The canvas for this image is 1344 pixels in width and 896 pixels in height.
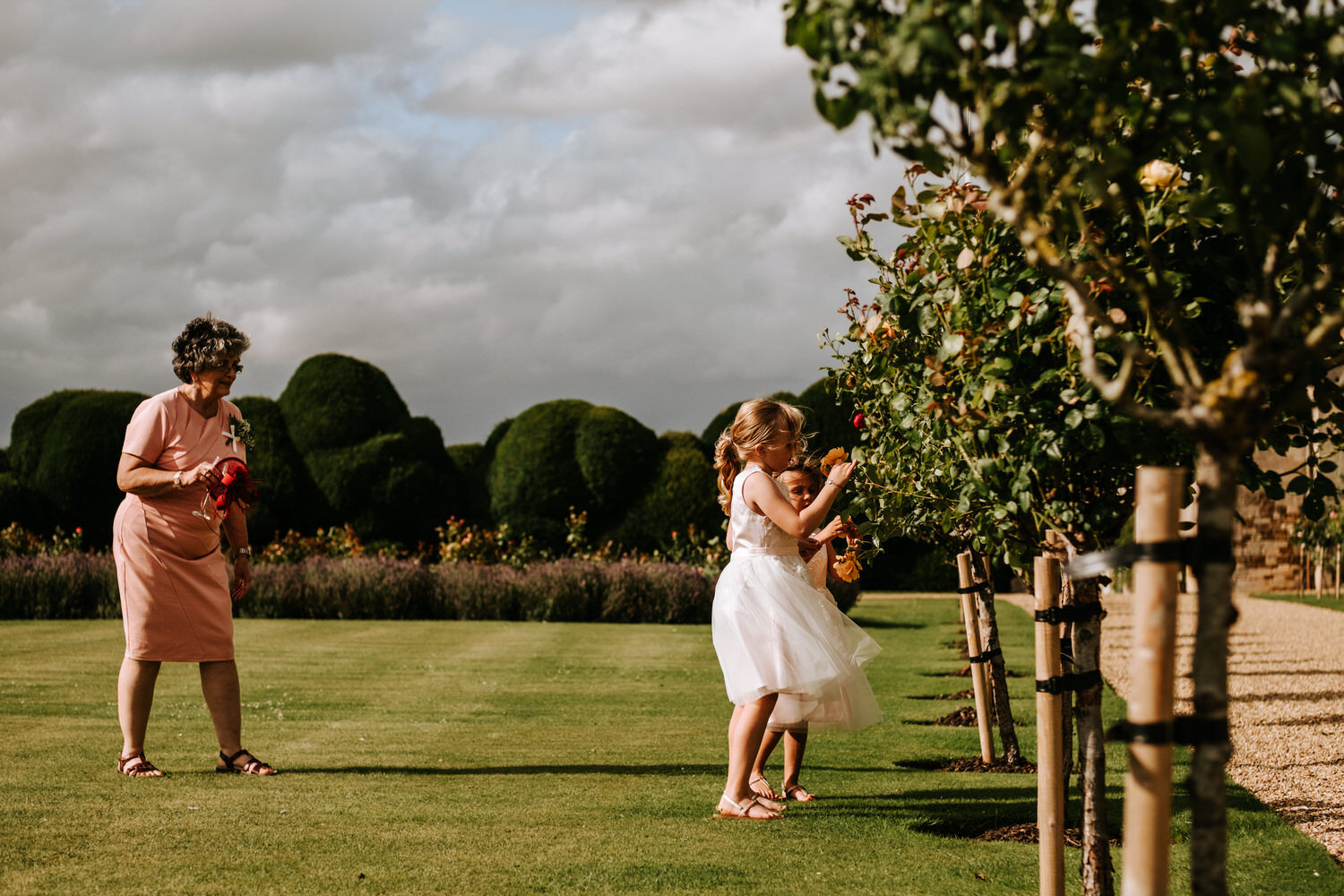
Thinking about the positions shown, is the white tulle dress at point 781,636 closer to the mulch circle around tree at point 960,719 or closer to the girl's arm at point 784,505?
the girl's arm at point 784,505

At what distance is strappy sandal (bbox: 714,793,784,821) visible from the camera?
16.0ft

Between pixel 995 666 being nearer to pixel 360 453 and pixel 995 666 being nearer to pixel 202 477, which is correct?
pixel 202 477

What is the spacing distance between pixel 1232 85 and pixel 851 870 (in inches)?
119

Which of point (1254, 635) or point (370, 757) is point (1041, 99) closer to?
point (370, 757)

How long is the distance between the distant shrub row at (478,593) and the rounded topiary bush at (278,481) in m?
4.43

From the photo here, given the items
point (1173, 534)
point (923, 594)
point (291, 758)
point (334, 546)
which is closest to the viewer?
point (1173, 534)

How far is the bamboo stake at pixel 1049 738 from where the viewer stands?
336 cm

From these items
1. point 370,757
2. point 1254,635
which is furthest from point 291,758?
point 1254,635

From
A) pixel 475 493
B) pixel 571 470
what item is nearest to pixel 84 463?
pixel 475 493

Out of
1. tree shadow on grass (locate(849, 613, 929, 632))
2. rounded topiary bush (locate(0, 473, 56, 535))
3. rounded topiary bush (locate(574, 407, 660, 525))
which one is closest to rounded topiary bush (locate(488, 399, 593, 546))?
rounded topiary bush (locate(574, 407, 660, 525))

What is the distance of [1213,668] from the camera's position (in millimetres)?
2135

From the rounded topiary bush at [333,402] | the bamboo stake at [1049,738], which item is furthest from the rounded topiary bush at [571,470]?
the bamboo stake at [1049,738]

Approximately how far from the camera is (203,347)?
18.2ft

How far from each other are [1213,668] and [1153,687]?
0.49 ft
